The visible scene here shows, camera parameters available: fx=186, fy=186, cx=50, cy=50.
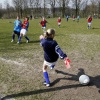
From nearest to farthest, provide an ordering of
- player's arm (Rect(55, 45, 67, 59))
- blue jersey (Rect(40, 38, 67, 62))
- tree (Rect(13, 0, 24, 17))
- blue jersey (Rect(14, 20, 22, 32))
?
1. player's arm (Rect(55, 45, 67, 59))
2. blue jersey (Rect(40, 38, 67, 62))
3. blue jersey (Rect(14, 20, 22, 32))
4. tree (Rect(13, 0, 24, 17))

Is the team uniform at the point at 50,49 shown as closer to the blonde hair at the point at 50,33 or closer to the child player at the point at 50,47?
the child player at the point at 50,47

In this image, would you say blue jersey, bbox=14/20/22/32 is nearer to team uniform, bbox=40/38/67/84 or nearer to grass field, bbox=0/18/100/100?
grass field, bbox=0/18/100/100

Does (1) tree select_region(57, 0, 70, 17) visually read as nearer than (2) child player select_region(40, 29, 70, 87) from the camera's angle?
No

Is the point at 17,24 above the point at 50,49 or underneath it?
above

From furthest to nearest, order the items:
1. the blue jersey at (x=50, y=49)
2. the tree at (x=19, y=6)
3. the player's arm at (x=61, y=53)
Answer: the tree at (x=19, y=6) → the blue jersey at (x=50, y=49) → the player's arm at (x=61, y=53)

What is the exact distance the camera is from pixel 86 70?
698 cm

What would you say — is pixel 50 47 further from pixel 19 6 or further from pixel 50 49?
pixel 19 6

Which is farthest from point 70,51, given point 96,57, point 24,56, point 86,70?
point 86,70

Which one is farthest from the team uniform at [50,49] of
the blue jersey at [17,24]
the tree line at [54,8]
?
the tree line at [54,8]

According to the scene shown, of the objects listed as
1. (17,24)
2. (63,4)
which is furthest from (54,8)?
(17,24)

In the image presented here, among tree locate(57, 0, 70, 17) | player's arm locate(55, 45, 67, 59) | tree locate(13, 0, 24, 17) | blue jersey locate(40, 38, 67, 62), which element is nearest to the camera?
player's arm locate(55, 45, 67, 59)

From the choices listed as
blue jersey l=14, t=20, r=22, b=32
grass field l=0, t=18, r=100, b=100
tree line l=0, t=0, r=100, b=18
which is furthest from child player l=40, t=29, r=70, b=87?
tree line l=0, t=0, r=100, b=18

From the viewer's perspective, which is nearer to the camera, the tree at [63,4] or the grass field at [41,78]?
the grass field at [41,78]

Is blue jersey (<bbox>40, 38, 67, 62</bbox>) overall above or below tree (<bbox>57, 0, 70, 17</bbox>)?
below
